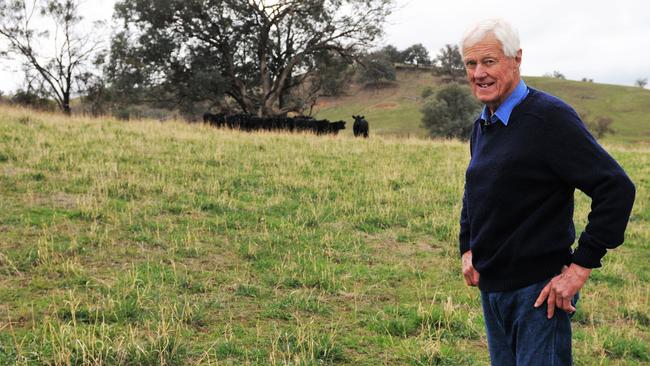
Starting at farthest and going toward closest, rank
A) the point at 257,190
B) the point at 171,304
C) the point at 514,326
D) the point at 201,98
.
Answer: the point at 201,98, the point at 257,190, the point at 171,304, the point at 514,326

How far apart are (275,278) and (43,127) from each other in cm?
1271

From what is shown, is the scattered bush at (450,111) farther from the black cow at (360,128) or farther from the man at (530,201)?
the man at (530,201)

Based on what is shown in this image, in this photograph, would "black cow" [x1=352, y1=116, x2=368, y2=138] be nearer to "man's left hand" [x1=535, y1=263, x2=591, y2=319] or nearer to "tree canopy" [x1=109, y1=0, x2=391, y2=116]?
"tree canopy" [x1=109, y1=0, x2=391, y2=116]

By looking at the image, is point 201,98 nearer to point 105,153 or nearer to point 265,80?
point 265,80

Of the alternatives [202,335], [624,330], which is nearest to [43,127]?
[202,335]

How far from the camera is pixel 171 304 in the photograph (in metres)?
5.19

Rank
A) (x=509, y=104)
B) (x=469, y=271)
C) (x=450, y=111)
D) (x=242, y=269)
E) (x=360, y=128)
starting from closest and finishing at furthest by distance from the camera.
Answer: (x=509, y=104), (x=469, y=271), (x=242, y=269), (x=360, y=128), (x=450, y=111)

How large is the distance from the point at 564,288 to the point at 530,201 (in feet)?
1.33

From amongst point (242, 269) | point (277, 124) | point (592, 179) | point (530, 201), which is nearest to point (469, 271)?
point (530, 201)

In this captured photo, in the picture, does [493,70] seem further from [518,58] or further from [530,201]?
[530,201]

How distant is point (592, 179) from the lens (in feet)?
7.65

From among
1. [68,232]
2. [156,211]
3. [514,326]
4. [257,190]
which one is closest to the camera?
[514,326]

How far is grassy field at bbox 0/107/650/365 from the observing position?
4.51 metres

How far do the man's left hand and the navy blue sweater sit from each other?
0.04 meters
